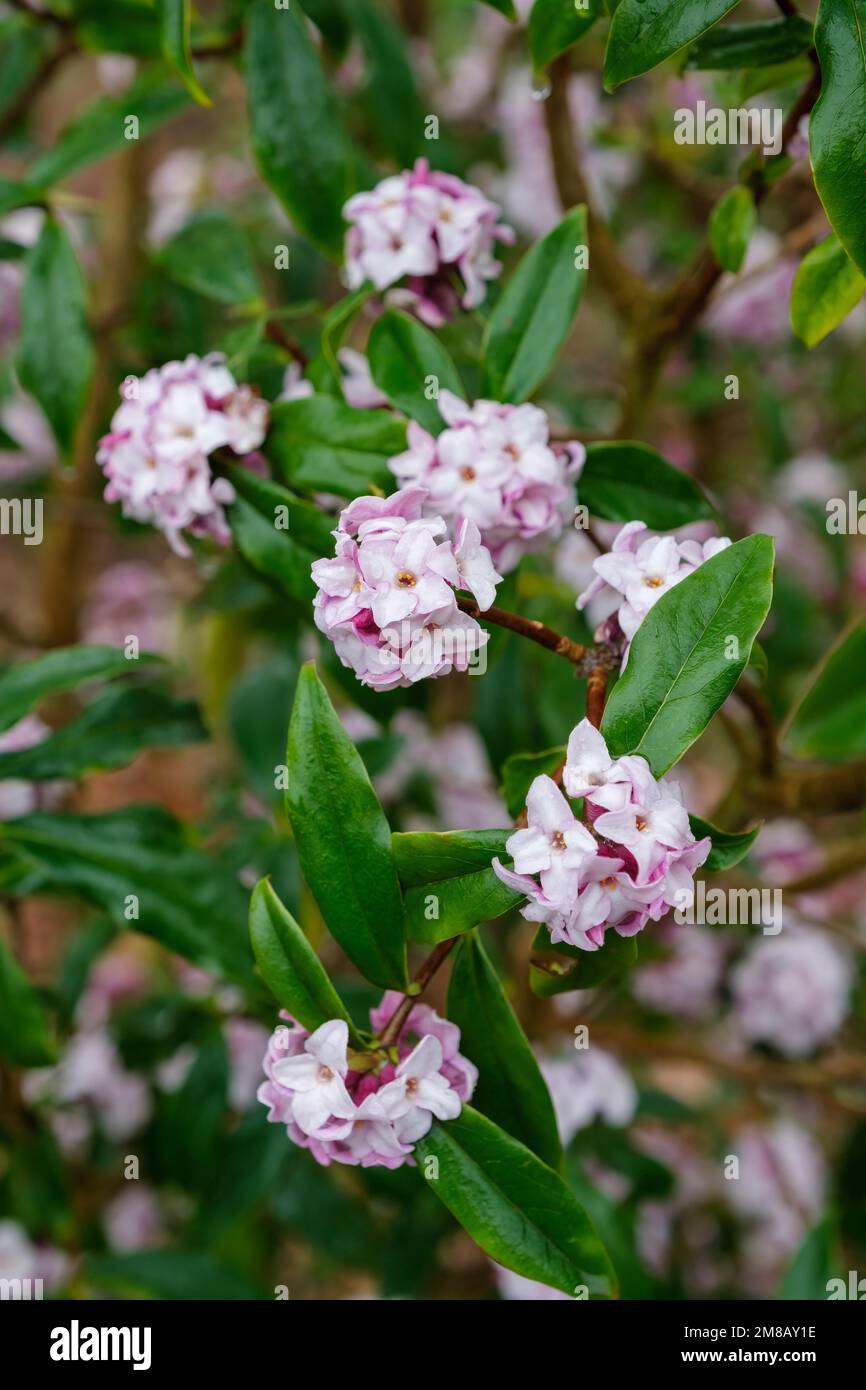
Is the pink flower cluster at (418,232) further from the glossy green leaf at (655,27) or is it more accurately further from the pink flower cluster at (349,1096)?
the pink flower cluster at (349,1096)

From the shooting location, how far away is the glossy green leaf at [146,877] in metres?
0.86

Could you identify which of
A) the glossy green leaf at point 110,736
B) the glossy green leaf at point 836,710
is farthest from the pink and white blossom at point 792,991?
the glossy green leaf at point 110,736

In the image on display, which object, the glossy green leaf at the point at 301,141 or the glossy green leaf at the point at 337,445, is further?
the glossy green leaf at the point at 301,141

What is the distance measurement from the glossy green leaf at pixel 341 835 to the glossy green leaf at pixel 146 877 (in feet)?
0.76

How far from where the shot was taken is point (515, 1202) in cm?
61

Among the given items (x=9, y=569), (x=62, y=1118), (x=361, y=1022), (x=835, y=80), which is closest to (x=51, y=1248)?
(x=62, y=1118)

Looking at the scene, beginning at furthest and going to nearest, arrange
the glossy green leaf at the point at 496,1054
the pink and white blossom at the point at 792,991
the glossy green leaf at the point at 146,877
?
1. the pink and white blossom at the point at 792,991
2. the glossy green leaf at the point at 146,877
3. the glossy green leaf at the point at 496,1054

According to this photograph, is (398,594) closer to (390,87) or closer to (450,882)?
(450,882)

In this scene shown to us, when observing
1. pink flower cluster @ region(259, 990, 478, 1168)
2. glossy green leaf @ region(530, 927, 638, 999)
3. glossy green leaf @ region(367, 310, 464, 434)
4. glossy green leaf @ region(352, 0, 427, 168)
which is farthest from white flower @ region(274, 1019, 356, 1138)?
glossy green leaf @ region(352, 0, 427, 168)

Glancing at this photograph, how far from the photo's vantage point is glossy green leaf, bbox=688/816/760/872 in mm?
585

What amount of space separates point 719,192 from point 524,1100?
109 cm

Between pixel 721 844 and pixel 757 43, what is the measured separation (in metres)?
0.49

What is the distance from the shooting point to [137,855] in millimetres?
916

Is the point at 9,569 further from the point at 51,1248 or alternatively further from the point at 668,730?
the point at 668,730
